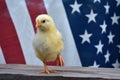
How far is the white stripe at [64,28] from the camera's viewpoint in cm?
193

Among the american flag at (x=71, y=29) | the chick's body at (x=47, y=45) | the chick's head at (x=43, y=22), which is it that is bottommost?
the american flag at (x=71, y=29)

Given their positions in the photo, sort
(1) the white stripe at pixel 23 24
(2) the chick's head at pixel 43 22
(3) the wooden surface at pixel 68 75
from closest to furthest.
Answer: (3) the wooden surface at pixel 68 75 → (2) the chick's head at pixel 43 22 → (1) the white stripe at pixel 23 24

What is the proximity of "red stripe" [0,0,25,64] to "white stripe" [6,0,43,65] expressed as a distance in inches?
0.8

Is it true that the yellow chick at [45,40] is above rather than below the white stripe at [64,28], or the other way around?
above

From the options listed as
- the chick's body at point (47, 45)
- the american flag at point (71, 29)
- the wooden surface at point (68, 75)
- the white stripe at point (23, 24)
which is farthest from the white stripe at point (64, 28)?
the wooden surface at point (68, 75)

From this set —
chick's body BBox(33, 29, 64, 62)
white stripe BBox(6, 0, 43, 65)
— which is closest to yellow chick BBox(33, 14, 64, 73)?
chick's body BBox(33, 29, 64, 62)

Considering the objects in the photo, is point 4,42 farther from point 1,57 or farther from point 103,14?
point 103,14

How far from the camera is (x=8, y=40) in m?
1.93

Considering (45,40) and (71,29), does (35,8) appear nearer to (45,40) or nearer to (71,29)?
(71,29)

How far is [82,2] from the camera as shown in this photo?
6.51 feet

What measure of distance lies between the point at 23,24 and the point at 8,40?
0.35ft

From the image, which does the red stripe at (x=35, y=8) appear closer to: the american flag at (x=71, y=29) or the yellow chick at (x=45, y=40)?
the american flag at (x=71, y=29)

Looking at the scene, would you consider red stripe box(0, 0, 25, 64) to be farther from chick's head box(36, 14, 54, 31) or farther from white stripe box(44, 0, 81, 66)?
chick's head box(36, 14, 54, 31)

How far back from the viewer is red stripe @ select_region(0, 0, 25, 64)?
191 cm
